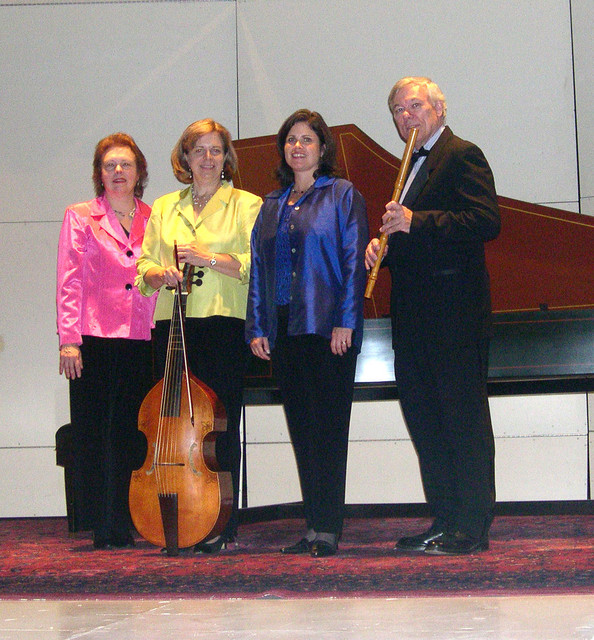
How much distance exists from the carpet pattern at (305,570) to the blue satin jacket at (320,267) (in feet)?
A: 2.15

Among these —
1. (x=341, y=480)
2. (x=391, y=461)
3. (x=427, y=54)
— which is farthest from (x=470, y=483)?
(x=427, y=54)

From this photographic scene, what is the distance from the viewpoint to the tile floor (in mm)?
1763

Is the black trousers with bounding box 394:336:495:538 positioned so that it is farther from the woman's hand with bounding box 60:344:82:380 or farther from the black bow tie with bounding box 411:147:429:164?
the woman's hand with bounding box 60:344:82:380

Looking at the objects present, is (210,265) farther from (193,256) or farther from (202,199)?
(202,199)

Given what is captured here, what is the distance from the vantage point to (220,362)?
2.88m

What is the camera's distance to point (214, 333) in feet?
9.48

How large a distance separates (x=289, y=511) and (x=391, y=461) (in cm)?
120

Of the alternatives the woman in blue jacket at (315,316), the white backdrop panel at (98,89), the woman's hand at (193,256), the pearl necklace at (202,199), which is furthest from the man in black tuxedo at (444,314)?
the white backdrop panel at (98,89)

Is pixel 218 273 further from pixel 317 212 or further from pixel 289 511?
pixel 289 511

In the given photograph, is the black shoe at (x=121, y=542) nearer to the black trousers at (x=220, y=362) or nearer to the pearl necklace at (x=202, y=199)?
the black trousers at (x=220, y=362)

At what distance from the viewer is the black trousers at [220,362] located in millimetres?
2885

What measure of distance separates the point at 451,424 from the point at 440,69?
262cm

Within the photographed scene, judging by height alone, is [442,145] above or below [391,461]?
above

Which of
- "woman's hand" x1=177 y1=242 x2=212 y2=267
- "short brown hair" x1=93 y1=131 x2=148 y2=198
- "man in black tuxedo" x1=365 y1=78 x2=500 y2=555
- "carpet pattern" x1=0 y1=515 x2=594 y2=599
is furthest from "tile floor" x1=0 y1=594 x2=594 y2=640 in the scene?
"short brown hair" x1=93 y1=131 x2=148 y2=198
